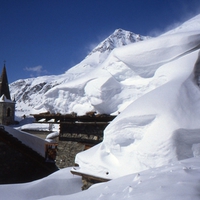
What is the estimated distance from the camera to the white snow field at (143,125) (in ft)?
6.91

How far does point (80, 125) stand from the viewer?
7.04 metres

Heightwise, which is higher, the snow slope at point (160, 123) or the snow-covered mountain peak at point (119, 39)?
the snow-covered mountain peak at point (119, 39)

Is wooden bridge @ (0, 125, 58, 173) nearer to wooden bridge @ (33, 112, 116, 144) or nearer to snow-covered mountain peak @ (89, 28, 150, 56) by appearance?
wooden bridge @ (33, 112, 116, 144)

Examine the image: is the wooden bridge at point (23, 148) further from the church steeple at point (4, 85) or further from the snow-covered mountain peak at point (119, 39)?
the snow-covered mountain peak at point (119, 39)

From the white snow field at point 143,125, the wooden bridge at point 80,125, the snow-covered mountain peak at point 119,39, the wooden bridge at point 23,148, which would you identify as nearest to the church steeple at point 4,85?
the wooden bridge at point 23,148

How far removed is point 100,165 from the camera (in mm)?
3820

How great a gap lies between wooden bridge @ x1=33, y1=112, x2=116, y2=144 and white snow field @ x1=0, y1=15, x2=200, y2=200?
28 cm

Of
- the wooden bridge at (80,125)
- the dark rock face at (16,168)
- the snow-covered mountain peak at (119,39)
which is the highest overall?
the snow-covered mountain peak at (119,39)

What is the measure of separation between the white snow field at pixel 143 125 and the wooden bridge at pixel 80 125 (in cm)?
28

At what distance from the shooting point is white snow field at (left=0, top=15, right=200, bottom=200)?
211 centimetres

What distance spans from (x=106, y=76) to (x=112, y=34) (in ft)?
436

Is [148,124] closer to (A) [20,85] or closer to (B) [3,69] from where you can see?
(B) [3,69]

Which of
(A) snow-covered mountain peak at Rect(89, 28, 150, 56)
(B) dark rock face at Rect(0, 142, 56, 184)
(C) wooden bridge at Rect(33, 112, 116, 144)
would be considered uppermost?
(A) snow-covered mountain peak at Rect(89, 28, 150, 56)

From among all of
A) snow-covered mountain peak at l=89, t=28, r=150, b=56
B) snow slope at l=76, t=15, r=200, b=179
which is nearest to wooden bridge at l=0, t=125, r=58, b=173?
snow slope at l=76, t=15, r=200, b=179
